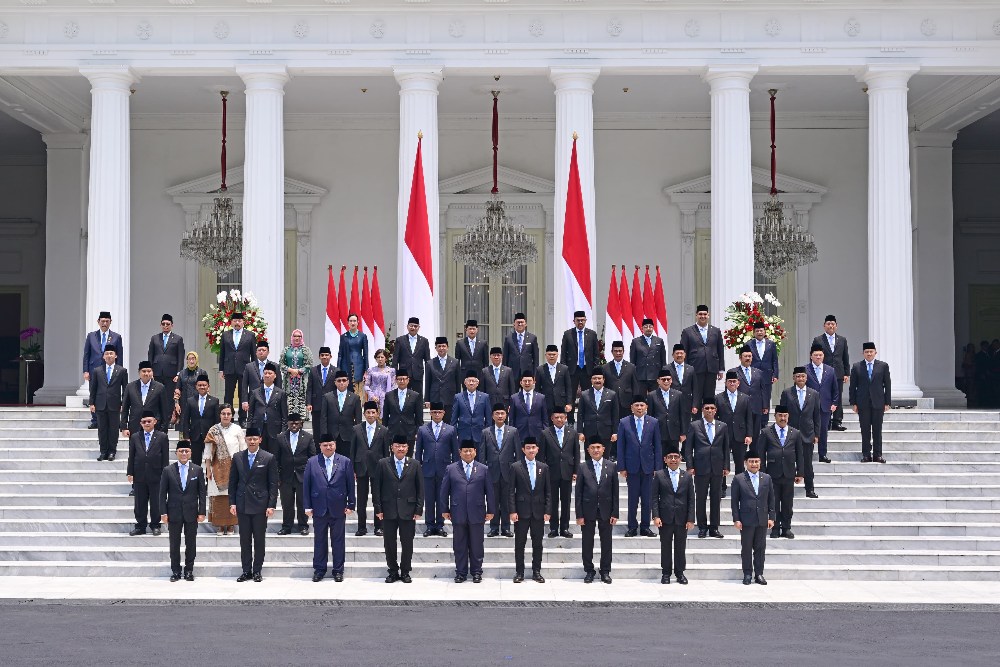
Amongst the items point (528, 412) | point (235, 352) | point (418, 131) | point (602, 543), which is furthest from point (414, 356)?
point (418, 131)

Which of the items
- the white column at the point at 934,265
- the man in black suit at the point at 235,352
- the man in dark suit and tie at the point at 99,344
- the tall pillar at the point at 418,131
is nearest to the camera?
the man in black suit at the point at 235,352

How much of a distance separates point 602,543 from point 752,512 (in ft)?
5.67

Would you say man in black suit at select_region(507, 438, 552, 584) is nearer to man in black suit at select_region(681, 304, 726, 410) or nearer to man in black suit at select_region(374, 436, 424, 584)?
man in black suit at select_region(374, 436, 424, 584)

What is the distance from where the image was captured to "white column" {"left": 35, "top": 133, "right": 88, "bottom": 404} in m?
27.1

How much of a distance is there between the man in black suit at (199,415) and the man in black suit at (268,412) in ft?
1.75

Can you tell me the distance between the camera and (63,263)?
2758 cm

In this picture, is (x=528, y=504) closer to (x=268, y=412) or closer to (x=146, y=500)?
(x=268, y=412)

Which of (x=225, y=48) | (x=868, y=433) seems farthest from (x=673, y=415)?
(x=225, y=48)

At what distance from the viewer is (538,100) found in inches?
1014

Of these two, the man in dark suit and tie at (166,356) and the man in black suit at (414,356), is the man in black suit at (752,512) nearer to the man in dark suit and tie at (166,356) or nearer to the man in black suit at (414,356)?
the man in black suit at (414,356)

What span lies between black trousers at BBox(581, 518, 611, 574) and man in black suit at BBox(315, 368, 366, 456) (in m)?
3.30

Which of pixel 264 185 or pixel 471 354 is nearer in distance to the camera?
pixel 471 354

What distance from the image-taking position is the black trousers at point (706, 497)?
15.4 meters

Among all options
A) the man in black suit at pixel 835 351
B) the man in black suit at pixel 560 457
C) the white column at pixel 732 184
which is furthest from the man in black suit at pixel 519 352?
the white column at pixel 732 184
